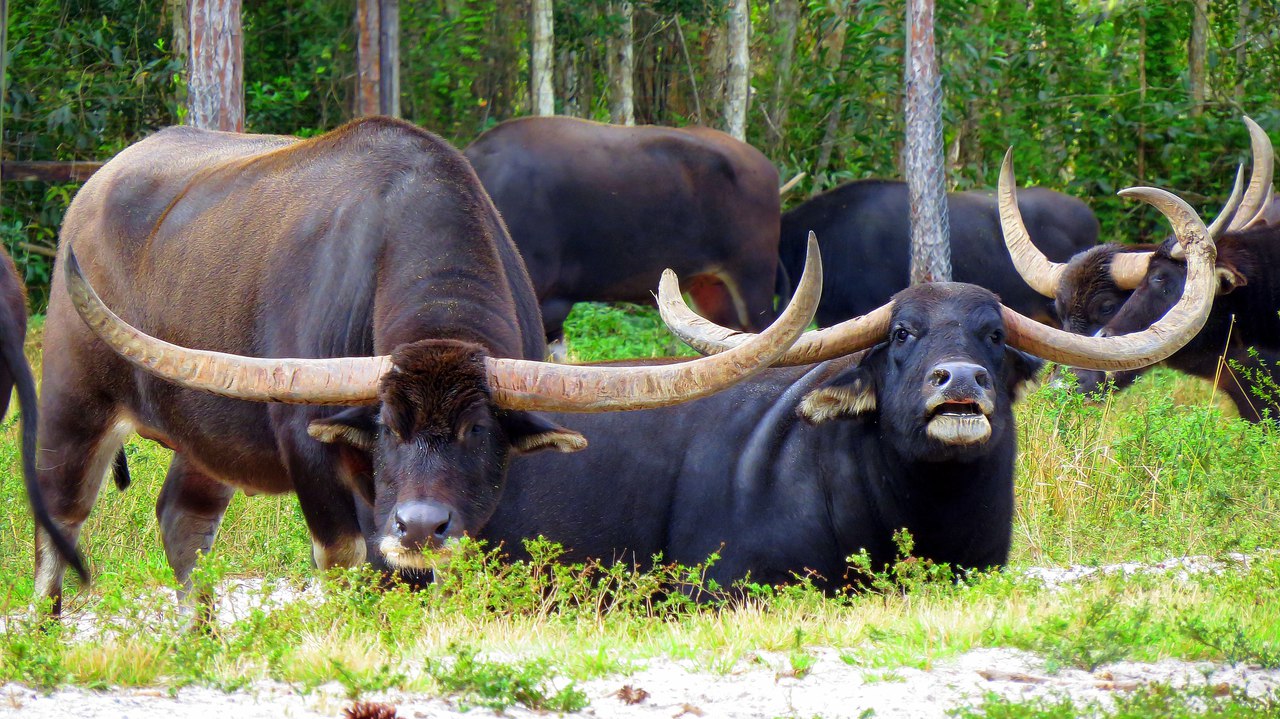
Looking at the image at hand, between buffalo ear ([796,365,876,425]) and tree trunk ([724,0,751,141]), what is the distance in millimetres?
8657

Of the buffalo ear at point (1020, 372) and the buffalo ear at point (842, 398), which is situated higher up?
the buffalo ear at point (1020, 372)

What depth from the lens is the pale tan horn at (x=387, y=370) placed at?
4.76 m

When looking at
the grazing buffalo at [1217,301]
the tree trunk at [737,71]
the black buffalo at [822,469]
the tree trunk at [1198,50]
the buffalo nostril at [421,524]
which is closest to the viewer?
the buffalo nostril at [421,524]

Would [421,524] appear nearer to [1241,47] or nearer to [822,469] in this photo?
[822,469]

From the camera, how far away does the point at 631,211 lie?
1091 cm

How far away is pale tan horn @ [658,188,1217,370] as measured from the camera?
5.87 meters

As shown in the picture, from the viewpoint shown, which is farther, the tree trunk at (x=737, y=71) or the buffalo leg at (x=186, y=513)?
the tree trunk at (x=737, y=71)

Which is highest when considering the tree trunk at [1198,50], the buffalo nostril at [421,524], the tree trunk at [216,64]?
the tree trunk at [1198,50]

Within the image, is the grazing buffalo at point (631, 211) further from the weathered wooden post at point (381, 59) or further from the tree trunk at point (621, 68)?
the tree trunk at point (621, 68)

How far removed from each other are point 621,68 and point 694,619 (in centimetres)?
1069

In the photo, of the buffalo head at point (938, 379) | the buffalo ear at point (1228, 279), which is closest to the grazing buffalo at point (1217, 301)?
the buffalo ear at point (1228, 279)

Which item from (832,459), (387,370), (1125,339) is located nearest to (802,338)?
(832,459)

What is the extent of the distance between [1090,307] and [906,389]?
4236 mm

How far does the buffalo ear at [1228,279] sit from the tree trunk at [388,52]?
639cm
